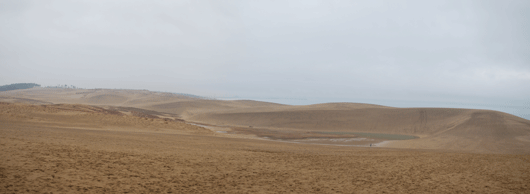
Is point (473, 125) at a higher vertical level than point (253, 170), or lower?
higher

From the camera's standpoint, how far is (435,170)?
1334cm

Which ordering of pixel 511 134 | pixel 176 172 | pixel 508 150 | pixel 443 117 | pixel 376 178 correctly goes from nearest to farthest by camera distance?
pixel 176 172 → pixel 376 178 → pixel 508 150 → pixel 511 134 → pixel 443 117

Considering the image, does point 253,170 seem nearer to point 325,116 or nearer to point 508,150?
point 508,150

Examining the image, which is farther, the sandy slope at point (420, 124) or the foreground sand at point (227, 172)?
the sandy slope at point (420, 124)

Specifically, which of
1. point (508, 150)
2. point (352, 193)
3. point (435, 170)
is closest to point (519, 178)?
point (435, 170)

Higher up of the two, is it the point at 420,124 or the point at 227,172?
the point at 420,124

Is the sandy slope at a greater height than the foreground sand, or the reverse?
the sandy slope

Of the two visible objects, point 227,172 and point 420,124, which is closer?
point 227,172

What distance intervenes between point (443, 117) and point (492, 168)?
4258 centimetres

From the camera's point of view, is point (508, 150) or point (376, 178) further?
point (508, 150)

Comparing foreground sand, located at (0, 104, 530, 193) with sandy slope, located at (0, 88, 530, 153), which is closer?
foreground sand, located at (0, 104, 530, 193)

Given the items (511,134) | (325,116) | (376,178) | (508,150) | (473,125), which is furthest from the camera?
(325,116)

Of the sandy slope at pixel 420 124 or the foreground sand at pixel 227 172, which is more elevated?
the sandy slope at pixel 420 124

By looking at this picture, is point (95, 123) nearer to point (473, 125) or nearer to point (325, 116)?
point (325, 116)
